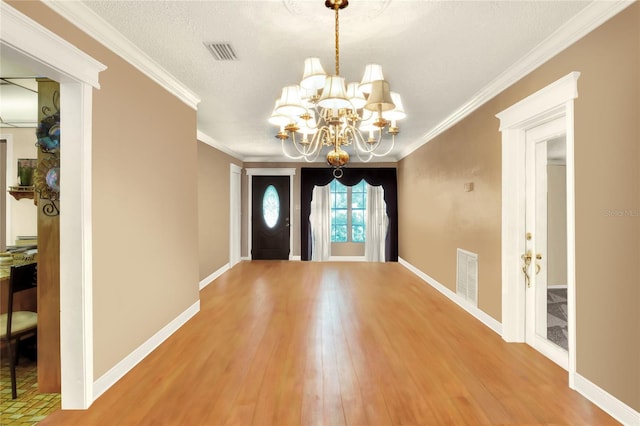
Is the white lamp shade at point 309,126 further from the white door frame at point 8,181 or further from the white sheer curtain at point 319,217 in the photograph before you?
the white sheer curtain at point 319,217

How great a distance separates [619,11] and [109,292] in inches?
154

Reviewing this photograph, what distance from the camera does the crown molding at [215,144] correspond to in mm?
5403

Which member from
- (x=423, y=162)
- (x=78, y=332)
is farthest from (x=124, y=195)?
(x=423, y=162)

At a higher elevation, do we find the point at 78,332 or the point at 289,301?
the point at 78,332

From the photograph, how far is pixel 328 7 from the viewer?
1932 mm

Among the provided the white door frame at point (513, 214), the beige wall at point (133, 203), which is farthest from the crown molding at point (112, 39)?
the white door frame at point (513, 214)

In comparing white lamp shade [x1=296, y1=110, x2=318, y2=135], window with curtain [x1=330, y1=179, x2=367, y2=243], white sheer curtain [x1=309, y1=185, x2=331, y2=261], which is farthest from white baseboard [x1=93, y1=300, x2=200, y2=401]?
window with curtain [x1=330, y1=179, x2=367, y2=243]

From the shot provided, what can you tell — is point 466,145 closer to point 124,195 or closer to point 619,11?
point 619,11

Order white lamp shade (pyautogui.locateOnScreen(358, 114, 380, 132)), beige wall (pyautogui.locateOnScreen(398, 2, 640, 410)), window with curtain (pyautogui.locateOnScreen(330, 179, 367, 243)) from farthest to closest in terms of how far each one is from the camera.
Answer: window with curtain (pyautogui.locateOnScreen(330, 179, 367, 243)) → white lamp shade (pyautogui.locateOnScreen(358, 114, 380, 132)) → beige wall (pyautogui.locateOnScreen(398, 2, 640, 410))

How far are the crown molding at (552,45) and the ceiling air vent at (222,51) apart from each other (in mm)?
2475

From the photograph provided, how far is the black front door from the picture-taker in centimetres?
814

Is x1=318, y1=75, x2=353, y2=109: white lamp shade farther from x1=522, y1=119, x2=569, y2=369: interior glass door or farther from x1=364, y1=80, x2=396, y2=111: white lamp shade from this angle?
x1=522, y1=119, x2=569, y2=369: interior glass door

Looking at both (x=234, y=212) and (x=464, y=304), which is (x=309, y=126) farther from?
(x=234, y=212)

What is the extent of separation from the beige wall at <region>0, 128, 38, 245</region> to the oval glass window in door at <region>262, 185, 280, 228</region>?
4473 millimetres
